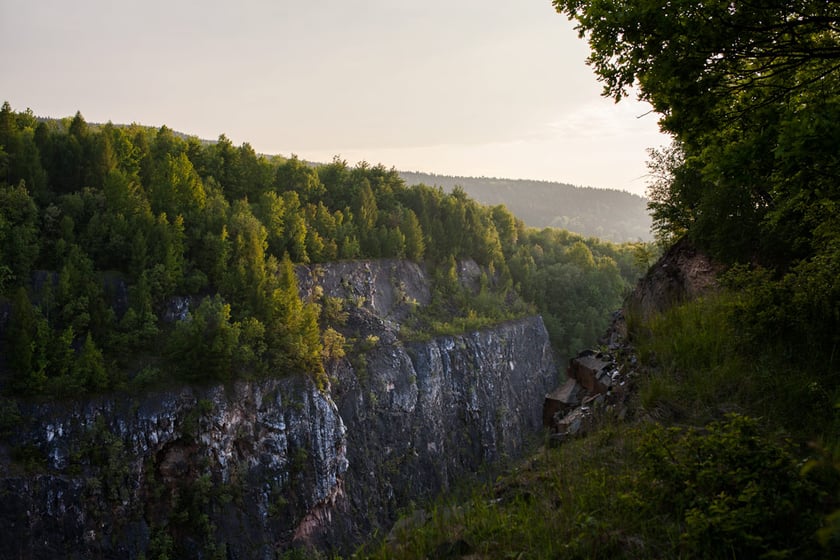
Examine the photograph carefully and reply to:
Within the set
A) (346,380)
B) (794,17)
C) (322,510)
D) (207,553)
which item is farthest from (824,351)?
(346,380)

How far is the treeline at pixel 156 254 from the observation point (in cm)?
2434

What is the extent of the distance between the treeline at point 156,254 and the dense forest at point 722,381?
23.5 metres

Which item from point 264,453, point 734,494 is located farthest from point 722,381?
point 264,453

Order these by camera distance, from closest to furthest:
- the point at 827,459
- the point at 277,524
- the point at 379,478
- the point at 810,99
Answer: the point at 827,459 → the point at 810,99 → the point at 277,524 → the point at 379,478

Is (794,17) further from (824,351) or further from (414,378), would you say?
(414,378)

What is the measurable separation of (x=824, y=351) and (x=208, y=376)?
26114 mm

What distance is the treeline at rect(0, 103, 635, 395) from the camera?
79.9 feet

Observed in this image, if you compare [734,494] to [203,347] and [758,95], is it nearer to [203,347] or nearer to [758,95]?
[758,95]

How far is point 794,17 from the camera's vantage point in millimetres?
5027

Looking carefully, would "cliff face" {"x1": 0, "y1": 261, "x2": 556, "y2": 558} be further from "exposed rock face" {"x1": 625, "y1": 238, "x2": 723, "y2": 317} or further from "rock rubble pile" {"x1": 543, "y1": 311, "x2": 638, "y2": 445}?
"exposed rock face" {"x1": 625, "y1": 238, "x2": 723, "y2": 317}

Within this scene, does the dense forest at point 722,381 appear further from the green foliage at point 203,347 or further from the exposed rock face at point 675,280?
the green foliage at point 203,347

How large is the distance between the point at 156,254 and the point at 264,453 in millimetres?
13162

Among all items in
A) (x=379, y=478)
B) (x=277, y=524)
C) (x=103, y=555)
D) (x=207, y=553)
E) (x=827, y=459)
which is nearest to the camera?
(x=827, y=459)

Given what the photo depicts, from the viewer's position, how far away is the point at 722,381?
6.09 m
